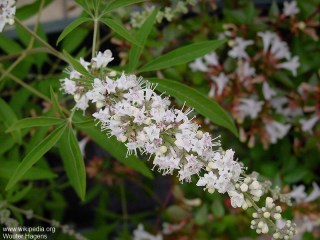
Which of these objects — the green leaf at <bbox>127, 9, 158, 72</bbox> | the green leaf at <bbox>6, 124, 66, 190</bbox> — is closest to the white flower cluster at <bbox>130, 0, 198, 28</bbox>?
the green leaf at <bbox>127, 9, 158, 72</bbox>

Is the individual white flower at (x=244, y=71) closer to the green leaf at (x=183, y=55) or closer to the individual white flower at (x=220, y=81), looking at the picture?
the individual white flower at (x=220, y=81)

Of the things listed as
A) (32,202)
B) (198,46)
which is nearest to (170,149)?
(198,46)

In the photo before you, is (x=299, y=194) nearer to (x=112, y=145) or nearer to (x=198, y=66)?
(x=198, y=66)

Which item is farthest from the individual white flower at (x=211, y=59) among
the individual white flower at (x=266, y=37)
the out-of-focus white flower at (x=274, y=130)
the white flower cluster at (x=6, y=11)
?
the white flower cluster at (x=6, y=11)

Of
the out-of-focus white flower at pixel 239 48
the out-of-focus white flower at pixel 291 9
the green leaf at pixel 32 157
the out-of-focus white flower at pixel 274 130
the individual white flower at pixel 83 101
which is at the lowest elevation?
the green leaf at pixel 32 157

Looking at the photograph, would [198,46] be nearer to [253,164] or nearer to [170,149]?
[170,149]

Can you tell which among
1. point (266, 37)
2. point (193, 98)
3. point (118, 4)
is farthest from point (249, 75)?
point (118, 4)
